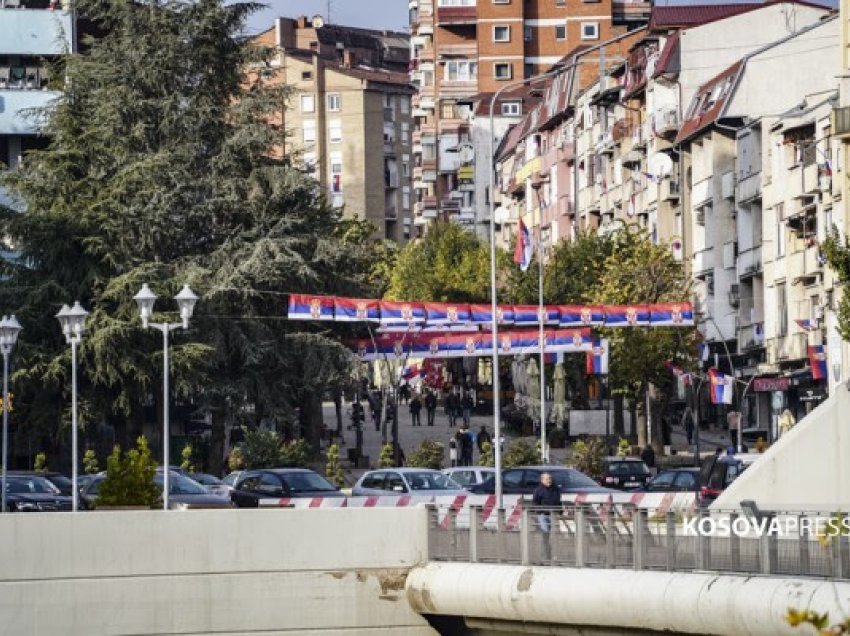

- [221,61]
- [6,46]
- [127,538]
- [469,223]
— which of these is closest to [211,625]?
[127,538]

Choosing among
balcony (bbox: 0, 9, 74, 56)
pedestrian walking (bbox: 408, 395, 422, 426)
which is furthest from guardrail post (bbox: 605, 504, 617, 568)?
pedestrian walking (bbox: 408, 395, 422, 426)

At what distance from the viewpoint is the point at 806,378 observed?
77.8 metres

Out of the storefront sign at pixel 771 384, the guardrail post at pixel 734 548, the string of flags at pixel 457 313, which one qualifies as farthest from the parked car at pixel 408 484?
the storefront sign at pixel 771 384

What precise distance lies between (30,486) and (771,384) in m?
35.6

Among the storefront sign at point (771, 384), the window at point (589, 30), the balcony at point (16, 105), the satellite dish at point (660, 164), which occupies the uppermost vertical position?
the window at point (589, 30)

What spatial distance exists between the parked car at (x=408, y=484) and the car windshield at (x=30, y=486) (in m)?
7.49

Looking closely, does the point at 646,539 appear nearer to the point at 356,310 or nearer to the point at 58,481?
the point at 58,481

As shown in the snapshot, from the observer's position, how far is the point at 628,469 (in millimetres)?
61469

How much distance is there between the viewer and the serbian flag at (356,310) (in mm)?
67500

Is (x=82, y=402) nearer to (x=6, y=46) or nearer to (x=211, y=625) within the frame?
(x=6, y=46)

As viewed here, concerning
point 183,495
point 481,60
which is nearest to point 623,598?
point 183,495

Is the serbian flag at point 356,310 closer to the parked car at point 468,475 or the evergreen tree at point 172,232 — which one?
the evergreen tree at point 172,232

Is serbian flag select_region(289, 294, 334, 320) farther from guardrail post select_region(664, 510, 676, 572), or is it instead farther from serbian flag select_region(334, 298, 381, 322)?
guardrail post select_region(664, 510, 676, 572)

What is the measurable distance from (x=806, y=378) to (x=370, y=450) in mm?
15774
